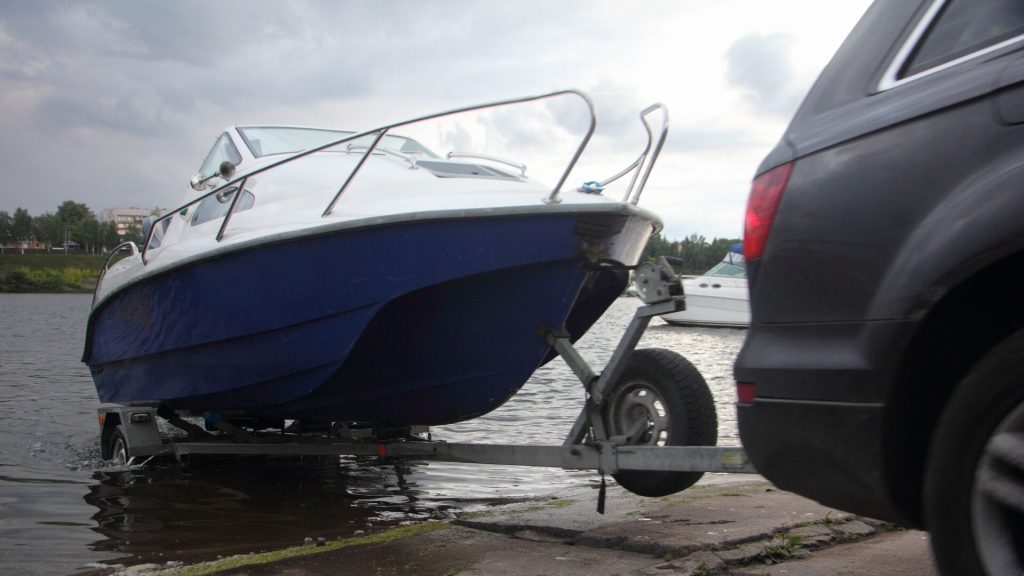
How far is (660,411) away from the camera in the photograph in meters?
4.87

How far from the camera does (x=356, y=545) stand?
14.4 ft

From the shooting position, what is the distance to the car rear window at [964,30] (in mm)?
2227

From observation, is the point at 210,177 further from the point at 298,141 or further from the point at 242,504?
the point at 242,504

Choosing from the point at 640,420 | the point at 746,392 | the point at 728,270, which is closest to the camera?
the point at 746,392

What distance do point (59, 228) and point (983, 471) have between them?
128 meters

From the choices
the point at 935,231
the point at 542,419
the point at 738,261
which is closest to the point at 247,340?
the point at 935,231

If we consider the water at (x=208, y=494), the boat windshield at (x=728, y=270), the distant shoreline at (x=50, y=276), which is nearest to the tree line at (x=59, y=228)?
the distant shoreline at (x=50, y=276)

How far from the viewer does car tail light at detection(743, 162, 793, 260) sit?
255 centimetres

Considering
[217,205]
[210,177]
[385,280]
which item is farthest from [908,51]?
[210,177]

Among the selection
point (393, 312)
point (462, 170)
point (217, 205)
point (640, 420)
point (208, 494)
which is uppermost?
point (462, 170)

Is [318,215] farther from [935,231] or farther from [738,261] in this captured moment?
[738,261]

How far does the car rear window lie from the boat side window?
4.66m

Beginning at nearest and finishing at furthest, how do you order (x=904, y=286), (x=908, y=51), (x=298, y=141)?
(x=904, y=286) → (x=908, y=51) → (x=298, y=141)

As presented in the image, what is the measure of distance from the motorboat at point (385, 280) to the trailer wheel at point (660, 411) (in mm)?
542
